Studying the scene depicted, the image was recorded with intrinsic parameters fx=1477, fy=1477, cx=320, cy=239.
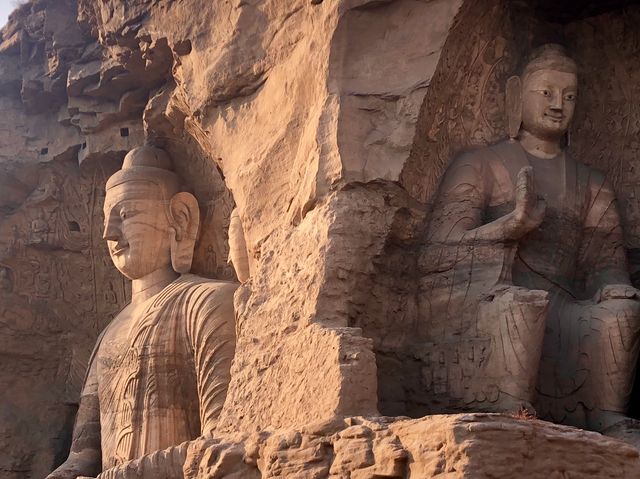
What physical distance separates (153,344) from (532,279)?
8.75 ft

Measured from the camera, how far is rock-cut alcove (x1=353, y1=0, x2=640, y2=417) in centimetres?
841

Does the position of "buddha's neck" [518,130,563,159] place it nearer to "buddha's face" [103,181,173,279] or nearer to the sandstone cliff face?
the sandstone cliff face

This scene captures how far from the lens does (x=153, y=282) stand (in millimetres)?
10562

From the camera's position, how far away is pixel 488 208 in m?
8.91

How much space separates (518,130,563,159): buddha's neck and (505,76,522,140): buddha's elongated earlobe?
6 centimetres

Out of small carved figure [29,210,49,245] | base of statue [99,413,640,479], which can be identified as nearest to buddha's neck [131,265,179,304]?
small carved figure [29,210,49,245]

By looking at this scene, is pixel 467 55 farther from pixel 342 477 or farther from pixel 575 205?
pixel 342 477

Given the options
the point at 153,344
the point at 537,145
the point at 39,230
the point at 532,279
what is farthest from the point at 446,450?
the point at 39,230

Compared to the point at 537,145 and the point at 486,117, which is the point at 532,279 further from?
the point at 486,117

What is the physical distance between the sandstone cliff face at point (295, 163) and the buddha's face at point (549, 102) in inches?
8.4

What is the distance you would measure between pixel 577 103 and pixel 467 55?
0.96 meters

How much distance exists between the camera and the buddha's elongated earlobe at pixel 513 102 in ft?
30.2

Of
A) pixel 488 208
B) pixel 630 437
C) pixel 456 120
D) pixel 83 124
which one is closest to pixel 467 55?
pixel 456 120

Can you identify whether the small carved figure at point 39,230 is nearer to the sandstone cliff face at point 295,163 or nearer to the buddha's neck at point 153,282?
the sandstone cliff face at point 295,163
